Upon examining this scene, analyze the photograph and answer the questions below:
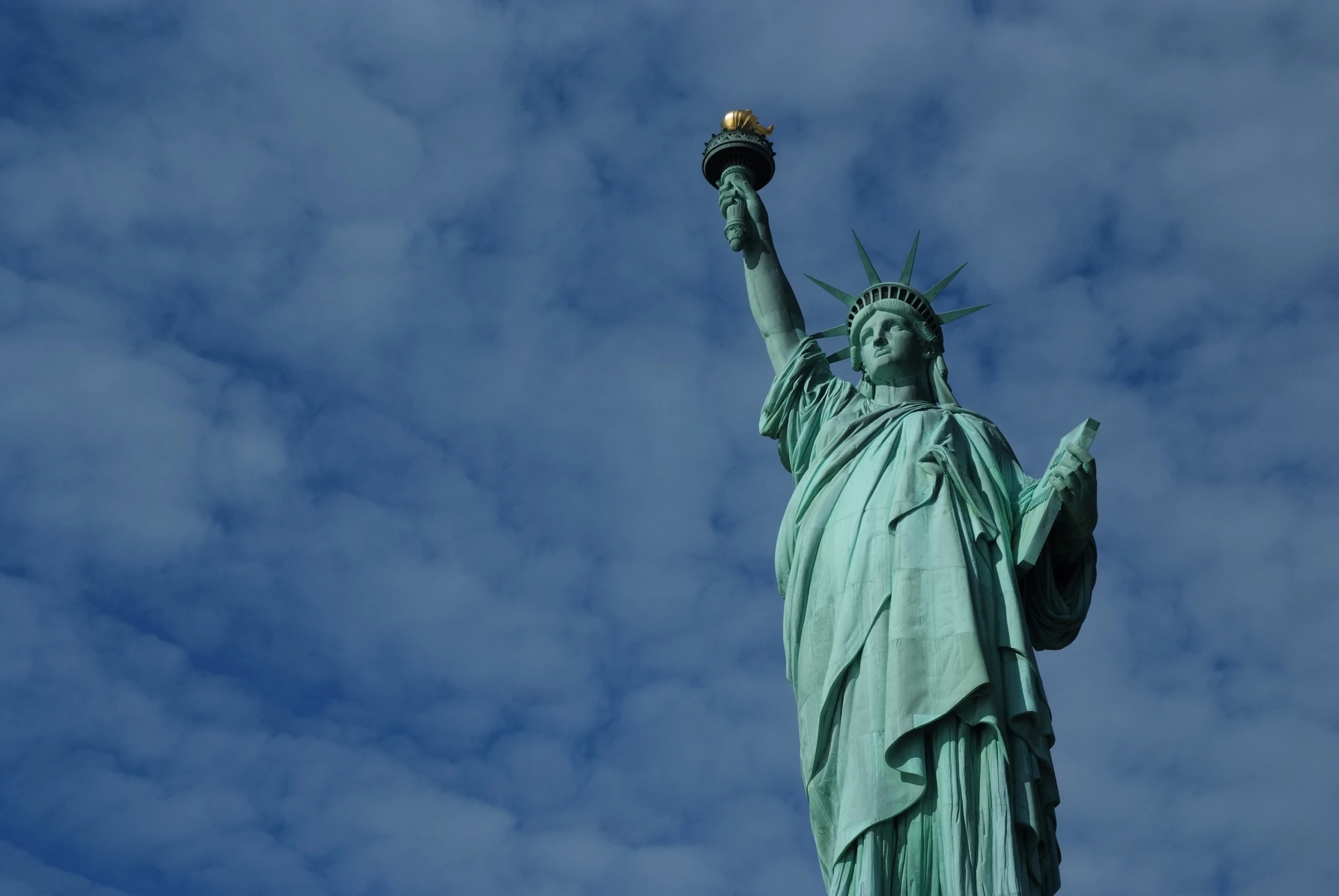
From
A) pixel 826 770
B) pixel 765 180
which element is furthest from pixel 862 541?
pixel 765 180

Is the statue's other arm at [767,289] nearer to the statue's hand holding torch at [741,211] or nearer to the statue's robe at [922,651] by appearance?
the statue's hand holding torch at [741,211]

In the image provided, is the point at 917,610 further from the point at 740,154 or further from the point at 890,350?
the point at 740,154

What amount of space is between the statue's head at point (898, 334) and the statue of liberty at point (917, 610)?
0.02 m

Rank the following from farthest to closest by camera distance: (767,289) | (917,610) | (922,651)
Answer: (767,289) → (917,610) → (922,651)

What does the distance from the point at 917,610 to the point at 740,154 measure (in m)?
5.59

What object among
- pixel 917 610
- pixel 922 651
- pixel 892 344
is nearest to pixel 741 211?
pixel 892 344

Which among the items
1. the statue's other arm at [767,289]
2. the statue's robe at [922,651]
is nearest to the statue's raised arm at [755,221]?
the statue's other arm at [767,289]

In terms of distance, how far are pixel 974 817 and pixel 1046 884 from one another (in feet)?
2.52

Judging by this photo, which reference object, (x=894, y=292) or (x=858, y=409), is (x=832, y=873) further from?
(x=894, y=292)

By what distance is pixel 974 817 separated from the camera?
497 inches

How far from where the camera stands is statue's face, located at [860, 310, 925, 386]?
15680mm

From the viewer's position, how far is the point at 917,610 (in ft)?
44.2

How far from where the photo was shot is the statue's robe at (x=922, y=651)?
41.6 feet

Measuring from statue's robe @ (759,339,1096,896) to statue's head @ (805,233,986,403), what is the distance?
51 cm
